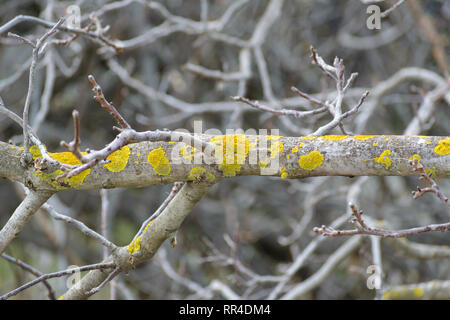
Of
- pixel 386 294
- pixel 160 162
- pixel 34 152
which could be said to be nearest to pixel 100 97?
pixel 160 162

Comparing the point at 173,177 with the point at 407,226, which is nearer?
the point at 173,177

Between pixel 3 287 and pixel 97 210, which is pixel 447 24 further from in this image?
pixel 3 287

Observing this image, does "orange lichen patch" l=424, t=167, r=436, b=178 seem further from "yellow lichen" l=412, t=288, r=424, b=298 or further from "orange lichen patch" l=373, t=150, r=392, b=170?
"yellow lichen" l=412, t=288, r=424, b=298

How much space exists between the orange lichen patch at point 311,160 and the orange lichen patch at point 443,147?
1.19 feet

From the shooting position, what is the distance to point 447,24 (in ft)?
14.8

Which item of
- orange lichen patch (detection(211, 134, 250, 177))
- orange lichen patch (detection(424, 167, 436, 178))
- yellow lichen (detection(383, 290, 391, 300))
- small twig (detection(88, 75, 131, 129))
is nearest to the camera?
small twig (detection(88, 75, 131, 129))

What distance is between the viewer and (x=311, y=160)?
166 centimetres

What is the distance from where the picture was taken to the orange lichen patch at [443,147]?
1.55 meters

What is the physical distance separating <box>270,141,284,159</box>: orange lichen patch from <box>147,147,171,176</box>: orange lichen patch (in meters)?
0.36

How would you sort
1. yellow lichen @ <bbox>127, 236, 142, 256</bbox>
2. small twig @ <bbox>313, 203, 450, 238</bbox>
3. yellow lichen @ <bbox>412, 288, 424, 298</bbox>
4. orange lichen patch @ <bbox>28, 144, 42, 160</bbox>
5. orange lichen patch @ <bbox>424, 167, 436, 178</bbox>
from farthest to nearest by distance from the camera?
1. yellow lichen @ <bbox>412, 288, 424, 298</bbox>
2. yellow lichen @ <bbox>127, 236, 142, 256</bbox>
3. orange lichen patch @ <bbox>28, 144, 42, 160</bbox>
4. orange lichen patch @ <bbox>424, 167, 436, 178</bbox>
5. small twig @ <bbox>313, 203, 450, 238</bbox>

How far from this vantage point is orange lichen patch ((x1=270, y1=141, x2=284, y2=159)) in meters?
1.68
